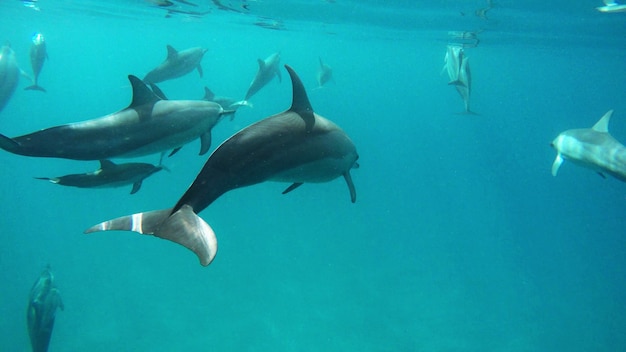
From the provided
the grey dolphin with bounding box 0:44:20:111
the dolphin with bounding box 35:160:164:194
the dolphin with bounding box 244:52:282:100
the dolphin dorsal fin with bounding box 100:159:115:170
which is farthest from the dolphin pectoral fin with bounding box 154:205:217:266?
the dolphin with bounding box 244:52:282:100

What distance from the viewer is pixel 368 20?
76.8ft

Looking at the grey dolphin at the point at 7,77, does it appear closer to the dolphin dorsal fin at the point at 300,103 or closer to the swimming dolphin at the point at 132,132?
the swimming dolphin at the point at 132,132

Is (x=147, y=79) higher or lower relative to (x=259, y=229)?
higher

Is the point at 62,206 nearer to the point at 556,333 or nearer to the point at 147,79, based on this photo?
the point at 147,79

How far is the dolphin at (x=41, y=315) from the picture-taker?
26.9ft

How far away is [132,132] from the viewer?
4535mm

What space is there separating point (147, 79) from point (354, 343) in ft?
36.4

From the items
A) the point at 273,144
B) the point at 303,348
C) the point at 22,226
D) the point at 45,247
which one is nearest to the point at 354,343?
the point at 303,348

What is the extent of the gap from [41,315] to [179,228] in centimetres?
715

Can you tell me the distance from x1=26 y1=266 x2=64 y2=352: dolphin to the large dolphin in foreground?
6491 mm

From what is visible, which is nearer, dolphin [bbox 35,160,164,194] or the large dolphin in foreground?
the large dolphin in foreground

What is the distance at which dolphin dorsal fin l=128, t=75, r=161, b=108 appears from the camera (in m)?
4.65

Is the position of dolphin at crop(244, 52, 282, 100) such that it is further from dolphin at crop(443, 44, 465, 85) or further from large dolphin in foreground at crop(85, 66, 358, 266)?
large dolphin in foreground at crop(85, 66, 358, 266)

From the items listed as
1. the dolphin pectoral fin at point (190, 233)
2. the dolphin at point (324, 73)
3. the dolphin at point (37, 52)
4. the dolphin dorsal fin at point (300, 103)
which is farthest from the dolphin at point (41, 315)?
the dolphin at point (324, 73)
